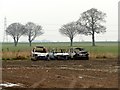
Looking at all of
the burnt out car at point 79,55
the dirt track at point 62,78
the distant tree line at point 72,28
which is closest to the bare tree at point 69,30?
the distant tree line at point 72,28

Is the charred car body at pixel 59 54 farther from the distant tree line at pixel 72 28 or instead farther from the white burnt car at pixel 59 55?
the distant tree line at pixel 72 28

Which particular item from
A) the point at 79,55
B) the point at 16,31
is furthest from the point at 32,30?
the point at 79,55

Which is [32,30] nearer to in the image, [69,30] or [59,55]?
[69,30]

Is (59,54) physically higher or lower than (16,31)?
lower

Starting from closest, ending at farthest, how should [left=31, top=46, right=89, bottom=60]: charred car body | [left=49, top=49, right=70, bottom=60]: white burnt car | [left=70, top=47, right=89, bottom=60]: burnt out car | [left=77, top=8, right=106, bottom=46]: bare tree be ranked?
[left=31, top=46, right=89, bottom=60]: charred car body
[left=49, top=49, right=70, bottom=60]: white burnt car
[left=70, top=47, right=89, bottom=60]: burnt out car
[left=77, top=8, right=106, bottom=46]: bare tree

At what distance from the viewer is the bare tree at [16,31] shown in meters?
139

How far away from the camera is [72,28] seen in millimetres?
136625

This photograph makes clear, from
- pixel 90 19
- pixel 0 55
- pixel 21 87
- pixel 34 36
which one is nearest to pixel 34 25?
pixel 34 36

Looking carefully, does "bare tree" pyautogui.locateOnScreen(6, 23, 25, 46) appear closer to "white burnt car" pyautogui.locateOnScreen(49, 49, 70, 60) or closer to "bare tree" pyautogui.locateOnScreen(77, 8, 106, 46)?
"bare tree" pyautogui.locateOnScreen(77, 8, 106, 46)

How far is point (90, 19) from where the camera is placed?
108188mm

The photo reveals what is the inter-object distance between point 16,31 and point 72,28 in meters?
22.1

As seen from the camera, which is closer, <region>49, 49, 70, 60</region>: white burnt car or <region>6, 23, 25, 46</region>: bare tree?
<region>49, 49, 70, 60</region>: white burnt car

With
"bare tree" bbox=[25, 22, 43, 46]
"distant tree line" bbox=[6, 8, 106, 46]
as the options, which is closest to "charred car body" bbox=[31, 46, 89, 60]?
"distant tree line" bbox=[6, 8, 106, 46]

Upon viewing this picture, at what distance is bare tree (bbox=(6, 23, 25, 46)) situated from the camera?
5482 inches
